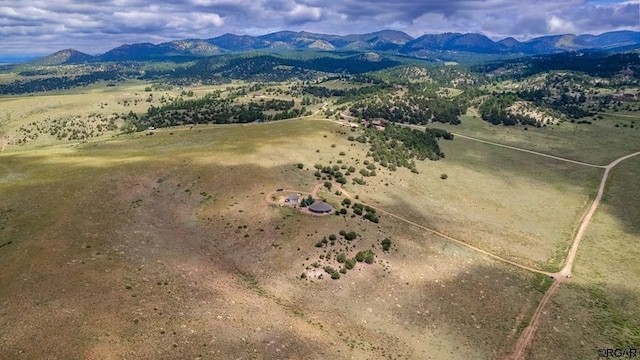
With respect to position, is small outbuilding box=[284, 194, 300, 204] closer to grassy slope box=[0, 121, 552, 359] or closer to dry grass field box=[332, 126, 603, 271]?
grassy slope box=[0, 121, 552, 359]

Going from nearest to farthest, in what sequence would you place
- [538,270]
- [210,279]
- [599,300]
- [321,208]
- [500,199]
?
[210,279] → [599,300] → [538,270] → [321,208] → [500,199]

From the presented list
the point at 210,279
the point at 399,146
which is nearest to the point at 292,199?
the point at 210,279

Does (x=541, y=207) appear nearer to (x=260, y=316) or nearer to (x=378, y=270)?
(x=378, y=270)

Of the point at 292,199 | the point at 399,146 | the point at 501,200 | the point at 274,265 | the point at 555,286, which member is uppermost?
the point at 292,199

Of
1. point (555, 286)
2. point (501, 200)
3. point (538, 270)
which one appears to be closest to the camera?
point (555, 286)

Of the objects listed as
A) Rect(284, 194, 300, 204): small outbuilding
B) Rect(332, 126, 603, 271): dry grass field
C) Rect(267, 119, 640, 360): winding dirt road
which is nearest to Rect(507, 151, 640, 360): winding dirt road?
Rect(267, 119, 640, 360): winding dirt road

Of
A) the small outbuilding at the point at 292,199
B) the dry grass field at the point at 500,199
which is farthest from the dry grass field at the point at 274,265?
the small outbuilding at the point at 292,199

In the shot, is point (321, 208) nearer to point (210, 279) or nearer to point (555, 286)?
point (210, 279)
